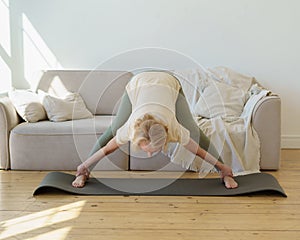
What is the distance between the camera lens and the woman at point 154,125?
2.52 meters

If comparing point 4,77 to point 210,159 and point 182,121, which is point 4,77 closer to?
point 182,121

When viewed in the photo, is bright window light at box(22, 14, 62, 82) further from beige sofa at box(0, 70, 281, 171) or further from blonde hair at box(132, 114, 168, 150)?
blonde hair at box(132, 114, 168, 150)

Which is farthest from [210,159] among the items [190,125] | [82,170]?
[82,170]

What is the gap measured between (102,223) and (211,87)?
1.91m

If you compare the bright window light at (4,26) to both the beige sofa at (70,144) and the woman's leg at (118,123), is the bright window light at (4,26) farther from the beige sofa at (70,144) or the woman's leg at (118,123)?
the woman's leg at (118,123)

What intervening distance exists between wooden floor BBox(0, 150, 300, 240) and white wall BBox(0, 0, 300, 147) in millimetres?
1614

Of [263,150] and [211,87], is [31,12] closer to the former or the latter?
[211,87]

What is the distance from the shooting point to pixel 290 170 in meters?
3.47

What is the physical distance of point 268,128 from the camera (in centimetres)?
339

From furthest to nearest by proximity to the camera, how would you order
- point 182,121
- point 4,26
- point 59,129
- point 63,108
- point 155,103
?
point 4,26 → point 63,108 → point 59,129 → point 182,121 → point 155,103

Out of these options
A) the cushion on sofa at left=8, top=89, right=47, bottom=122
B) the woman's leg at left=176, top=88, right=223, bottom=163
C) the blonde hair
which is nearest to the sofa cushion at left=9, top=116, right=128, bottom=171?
the cushion on sofa at left=8, top=89, right=47, bottom=122

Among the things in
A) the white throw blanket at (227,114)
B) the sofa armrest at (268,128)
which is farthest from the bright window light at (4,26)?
the sofa armrest at (268,128)

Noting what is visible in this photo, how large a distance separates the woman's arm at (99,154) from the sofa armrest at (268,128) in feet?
3.92

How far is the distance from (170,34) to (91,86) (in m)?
0.96
